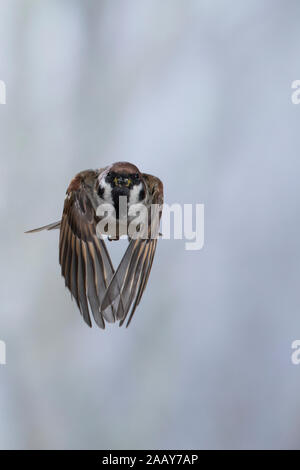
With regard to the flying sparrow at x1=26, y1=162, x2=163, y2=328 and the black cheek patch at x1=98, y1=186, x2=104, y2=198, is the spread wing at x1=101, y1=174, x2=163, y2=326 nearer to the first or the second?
the flying sparrow at x1=26, y1=162, x2=163, y2=328

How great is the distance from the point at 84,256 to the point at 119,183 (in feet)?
0.50

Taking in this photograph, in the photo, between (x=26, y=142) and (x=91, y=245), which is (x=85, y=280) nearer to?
(x=91, y=245)

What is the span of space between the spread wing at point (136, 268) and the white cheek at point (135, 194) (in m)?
0.04

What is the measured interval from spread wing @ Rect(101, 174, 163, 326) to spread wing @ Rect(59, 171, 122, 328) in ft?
0.05

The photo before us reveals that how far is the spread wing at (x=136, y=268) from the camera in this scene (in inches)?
40.3

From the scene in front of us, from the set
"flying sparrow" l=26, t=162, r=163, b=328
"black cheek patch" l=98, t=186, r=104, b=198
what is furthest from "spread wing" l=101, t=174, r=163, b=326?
"black cheek patch" l=98, t=186, r=104, b=198

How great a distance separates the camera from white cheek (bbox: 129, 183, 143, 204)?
3.44 ft

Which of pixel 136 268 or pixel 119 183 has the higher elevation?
pixel 119 183

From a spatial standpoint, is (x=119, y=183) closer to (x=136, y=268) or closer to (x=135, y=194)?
(x=135, y=194)

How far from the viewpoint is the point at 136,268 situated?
41.8 inches

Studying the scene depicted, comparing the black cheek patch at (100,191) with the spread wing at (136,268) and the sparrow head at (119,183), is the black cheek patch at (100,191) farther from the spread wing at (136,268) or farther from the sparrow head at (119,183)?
the spread wing at (136,268)

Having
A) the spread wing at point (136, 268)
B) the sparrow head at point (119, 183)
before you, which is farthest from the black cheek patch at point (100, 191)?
the spread wing at point (136, 268)

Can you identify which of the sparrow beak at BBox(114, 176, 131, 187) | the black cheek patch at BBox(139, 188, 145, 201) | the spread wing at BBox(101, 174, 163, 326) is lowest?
the spread wing at BBox(101, 174, 163, 326)

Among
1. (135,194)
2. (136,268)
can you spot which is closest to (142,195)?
(135,194)
